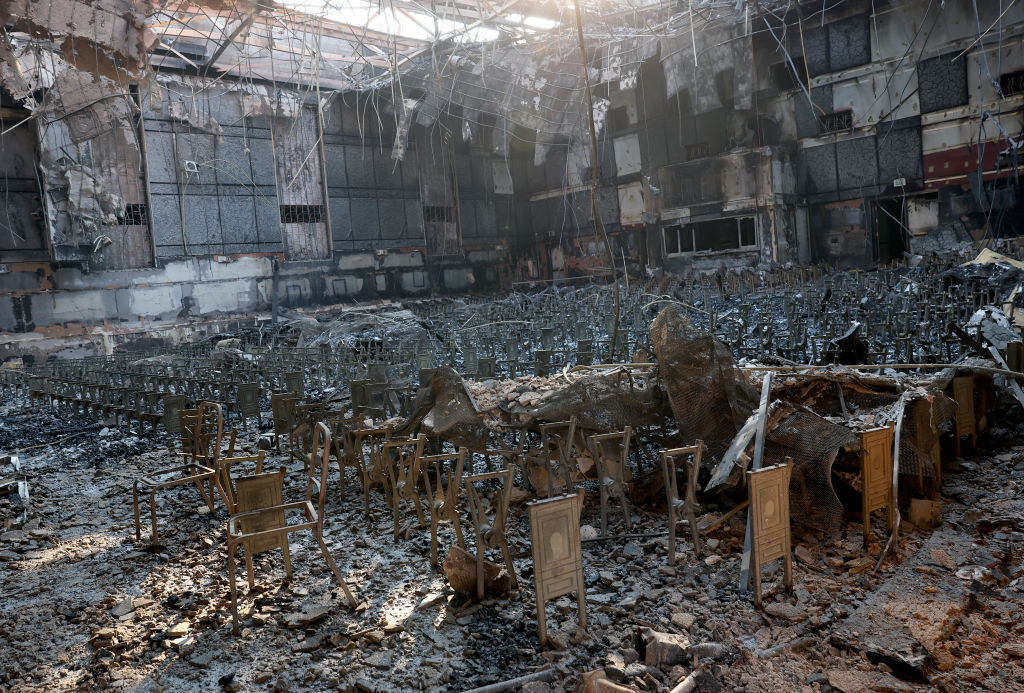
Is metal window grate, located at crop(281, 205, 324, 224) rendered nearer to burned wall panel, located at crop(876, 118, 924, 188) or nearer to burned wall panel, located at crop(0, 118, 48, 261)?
burned wall panel, located at crop(0, 118, 48, 261)

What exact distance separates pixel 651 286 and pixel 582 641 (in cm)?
2087

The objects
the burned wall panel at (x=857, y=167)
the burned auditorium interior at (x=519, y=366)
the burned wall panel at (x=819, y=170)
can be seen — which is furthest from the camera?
the burned wall panel at (x=819, y=170)

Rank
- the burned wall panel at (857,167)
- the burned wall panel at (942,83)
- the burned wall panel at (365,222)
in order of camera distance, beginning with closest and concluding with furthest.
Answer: the burned wall panel at (942,83)
the burned wall panel at (857,167)
the burned wall panel at (365,222)

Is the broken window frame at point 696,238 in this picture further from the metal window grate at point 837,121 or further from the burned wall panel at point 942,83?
the burned wall panel at point 942,83

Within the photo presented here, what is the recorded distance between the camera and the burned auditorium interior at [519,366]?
149 inches

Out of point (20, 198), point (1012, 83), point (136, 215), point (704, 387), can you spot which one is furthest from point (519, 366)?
point (1012, 83)

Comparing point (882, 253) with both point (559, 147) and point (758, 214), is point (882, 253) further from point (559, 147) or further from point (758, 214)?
point (559, 147)

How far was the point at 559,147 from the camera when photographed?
3064 centimetres

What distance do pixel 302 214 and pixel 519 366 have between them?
61.8 ft

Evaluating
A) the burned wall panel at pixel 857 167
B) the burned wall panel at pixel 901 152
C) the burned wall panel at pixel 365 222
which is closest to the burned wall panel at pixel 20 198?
the burned wall panel at pixel 365 222

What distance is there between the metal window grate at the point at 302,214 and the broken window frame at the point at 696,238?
550 inches

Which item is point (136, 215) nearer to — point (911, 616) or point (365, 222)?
point (365, 222)

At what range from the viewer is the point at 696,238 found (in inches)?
1113

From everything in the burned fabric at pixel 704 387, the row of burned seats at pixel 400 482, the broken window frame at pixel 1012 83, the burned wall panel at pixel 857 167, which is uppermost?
the broken window frame at pixel 1012 83
